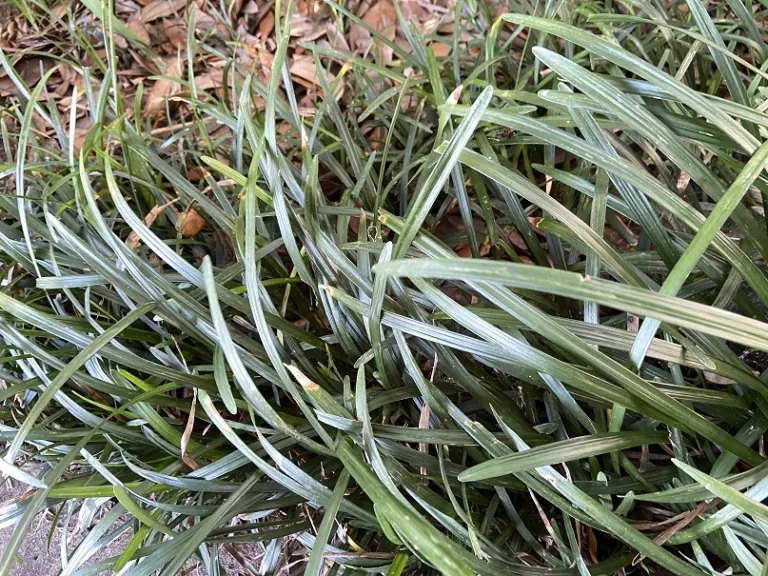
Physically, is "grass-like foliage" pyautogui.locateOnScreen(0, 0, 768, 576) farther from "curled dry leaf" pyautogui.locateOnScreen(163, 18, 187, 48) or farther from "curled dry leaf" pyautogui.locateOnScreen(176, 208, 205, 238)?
"curled dry leaf" pyautogui.locateOnScreen(163, 18, 187, 48)

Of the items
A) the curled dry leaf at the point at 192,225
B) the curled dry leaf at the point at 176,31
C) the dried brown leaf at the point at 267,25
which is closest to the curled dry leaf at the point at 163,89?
the curled dry leaf at the point at 176,31

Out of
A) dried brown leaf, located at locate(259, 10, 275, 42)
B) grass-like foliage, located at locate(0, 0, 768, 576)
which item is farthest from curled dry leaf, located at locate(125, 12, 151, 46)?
grass-like foliage, located at locate(0, 0, 768, 576)

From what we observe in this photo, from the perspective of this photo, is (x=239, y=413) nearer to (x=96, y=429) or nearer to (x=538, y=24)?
(x=96, y=429)

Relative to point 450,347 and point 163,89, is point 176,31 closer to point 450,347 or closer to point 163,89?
point 163,89

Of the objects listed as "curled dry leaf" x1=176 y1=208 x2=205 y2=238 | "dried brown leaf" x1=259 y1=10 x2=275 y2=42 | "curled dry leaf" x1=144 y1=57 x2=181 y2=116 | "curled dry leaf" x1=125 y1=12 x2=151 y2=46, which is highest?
"dried brown leaf" x1=259 y1=10 x2=275 y2=42

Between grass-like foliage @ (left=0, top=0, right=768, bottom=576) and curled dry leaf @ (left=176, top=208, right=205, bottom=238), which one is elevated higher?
grass-like foliage @ (left=0, top=0, right=768, bottom=576)

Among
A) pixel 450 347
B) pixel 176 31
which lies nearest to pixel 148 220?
pixel 450 347

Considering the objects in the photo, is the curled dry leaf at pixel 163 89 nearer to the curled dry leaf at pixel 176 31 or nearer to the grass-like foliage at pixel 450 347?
the curled dry leaf at pixel 176 31

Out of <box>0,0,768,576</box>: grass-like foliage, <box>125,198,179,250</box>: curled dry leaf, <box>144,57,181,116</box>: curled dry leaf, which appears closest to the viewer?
<box>0,0,768,576</box>: grass-like foliage
